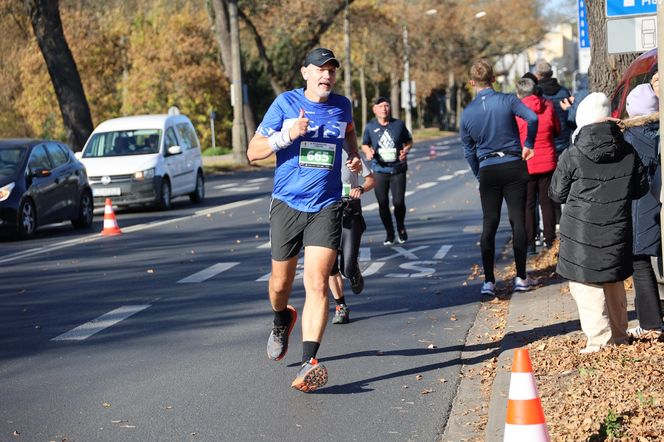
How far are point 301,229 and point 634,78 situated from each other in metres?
3.40

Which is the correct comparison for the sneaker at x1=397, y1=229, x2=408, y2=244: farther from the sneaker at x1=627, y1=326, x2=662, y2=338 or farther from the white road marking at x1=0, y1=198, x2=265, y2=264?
Result: the sneaker at x1=627, y1=326, x2=662, y2=338

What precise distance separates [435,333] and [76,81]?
26256 mm

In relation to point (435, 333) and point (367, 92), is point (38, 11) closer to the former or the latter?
point (435, 333)

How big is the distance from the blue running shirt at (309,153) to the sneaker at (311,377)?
3.04 ft

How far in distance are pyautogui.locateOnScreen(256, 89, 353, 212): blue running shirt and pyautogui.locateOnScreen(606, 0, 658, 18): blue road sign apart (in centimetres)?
335

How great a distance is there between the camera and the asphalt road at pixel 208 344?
6488 mm

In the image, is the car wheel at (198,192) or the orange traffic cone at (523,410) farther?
the car wheel at (198,192)

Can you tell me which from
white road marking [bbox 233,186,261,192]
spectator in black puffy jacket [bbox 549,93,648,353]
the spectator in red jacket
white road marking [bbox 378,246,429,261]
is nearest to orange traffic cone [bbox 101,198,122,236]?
white road marking [bbox 378,246,429,261]

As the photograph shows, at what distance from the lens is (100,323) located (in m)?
9.94

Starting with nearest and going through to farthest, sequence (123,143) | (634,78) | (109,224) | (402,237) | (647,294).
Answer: (647,294), (634,78), (402,237), (109,224), (123,143)

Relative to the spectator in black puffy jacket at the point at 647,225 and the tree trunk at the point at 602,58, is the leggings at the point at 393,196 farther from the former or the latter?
the spectator in black puffy jacket at the point at 647,225

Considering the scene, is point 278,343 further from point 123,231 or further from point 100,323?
point 123,231

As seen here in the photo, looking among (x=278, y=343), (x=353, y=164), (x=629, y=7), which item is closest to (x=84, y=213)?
(x=629, y=7)

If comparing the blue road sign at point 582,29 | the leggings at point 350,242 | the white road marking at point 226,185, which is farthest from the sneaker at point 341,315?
the white road marking at point 226,185
